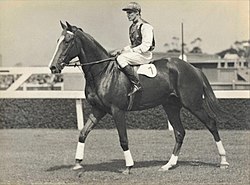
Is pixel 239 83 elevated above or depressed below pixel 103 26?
below

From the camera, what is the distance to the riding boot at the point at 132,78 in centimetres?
376

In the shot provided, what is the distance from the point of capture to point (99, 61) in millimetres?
3785

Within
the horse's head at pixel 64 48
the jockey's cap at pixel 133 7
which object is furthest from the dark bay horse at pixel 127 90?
the jockey's cap at pixel 133 7

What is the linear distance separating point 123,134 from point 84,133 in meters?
0.19

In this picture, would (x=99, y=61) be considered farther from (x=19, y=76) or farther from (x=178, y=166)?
(x=178, y=166)

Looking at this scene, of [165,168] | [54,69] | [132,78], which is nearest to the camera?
[54,69]

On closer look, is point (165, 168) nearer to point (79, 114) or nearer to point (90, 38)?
point (79, 114)

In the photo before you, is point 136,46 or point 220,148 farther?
point 220,148

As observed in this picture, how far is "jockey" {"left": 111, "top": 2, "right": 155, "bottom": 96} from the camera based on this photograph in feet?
12.1

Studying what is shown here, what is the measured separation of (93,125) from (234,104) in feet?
2.39

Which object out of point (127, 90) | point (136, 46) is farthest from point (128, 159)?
point (136, 46)

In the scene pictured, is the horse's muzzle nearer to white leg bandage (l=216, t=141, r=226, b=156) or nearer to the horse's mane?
the horse's mane

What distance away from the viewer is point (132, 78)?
12.4 feet

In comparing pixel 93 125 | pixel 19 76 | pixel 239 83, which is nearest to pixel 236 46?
pixel 239 83
